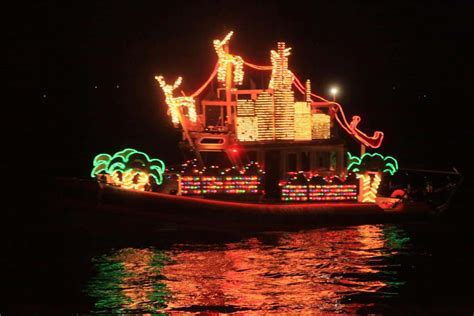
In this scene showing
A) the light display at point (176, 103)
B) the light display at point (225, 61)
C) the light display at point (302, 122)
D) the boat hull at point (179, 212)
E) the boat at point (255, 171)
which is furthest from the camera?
the light display at point (225, 61)

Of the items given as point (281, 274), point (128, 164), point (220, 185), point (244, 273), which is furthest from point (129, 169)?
point (281, 274)

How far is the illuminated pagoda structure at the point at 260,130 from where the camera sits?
20.6 meters

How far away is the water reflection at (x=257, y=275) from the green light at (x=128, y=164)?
310 cm

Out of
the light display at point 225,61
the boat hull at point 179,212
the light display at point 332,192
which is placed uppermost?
the light display at point 225,61

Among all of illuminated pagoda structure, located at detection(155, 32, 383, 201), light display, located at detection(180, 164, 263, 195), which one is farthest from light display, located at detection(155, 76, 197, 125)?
light display, located at detection(180, 164, 263, 195)

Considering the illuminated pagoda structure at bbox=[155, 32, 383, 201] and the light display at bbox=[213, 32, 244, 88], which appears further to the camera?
the light display at bbox=[213, 32, 244, 88]

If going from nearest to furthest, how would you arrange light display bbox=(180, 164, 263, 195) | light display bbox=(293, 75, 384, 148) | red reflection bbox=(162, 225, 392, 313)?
red reflection bbox=(162, 225, 392, 313) < light display bbox=(180, 164, 263, 195) < light display bbox=(293, 75, 384, 148)

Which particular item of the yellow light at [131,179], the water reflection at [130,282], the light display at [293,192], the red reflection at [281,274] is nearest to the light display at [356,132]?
the light display at [293,192]

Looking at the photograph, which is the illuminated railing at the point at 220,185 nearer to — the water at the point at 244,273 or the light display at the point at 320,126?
the water at the point at 244,273

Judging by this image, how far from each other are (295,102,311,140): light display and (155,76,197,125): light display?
285 centimetres

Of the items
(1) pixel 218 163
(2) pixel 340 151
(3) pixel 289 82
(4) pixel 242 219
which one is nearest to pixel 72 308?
(4) pixel 242 219

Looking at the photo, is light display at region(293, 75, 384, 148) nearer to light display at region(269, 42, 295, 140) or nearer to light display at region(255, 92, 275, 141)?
light display at region(269, 42, 295, 140)

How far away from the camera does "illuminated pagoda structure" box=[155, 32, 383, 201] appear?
20.6 m

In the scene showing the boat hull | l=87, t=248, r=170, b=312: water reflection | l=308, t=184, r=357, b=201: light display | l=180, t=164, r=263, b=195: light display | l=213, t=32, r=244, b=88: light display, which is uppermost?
l=213, t=32, r=244, b=88: light display
